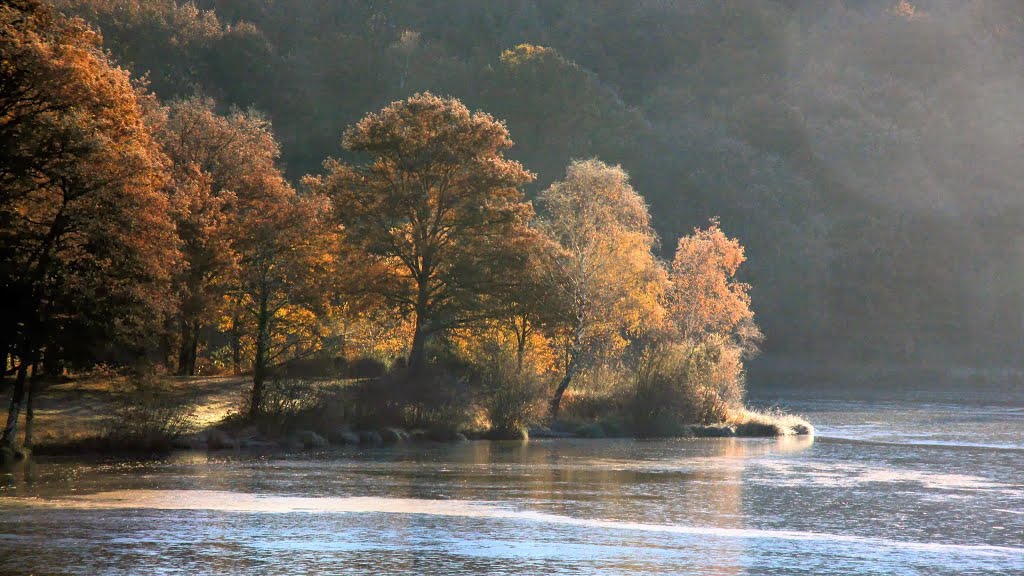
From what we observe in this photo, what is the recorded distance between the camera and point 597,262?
61281mm

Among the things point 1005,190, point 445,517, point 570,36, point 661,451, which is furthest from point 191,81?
point 1005,190

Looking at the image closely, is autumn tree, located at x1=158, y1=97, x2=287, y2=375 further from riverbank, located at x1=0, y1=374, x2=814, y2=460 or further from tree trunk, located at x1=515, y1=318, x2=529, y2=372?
tree trunk, located at x1=515, y1=318, x2=529, y2=372

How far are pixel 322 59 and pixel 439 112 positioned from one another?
78662 millimetres

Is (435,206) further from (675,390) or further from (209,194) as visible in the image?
(675,390)

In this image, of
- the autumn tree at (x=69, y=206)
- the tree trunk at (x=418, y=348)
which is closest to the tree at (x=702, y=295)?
the tree trunk at (x=418, y=348)

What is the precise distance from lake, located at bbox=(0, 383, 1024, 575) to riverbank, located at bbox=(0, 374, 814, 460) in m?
1.99

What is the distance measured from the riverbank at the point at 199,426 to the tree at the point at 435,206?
6968mm

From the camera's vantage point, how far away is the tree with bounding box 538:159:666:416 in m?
60.8

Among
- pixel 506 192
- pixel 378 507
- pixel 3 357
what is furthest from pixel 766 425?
pixel 3 357

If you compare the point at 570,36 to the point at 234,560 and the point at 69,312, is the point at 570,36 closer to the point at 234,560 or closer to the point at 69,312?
the point at 69,312

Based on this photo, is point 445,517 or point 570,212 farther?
point 570,212

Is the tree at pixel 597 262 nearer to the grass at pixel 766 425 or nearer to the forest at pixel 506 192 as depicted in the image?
the forest at pixel 506 192

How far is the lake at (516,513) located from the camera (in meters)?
22.8

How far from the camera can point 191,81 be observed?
114 metres
